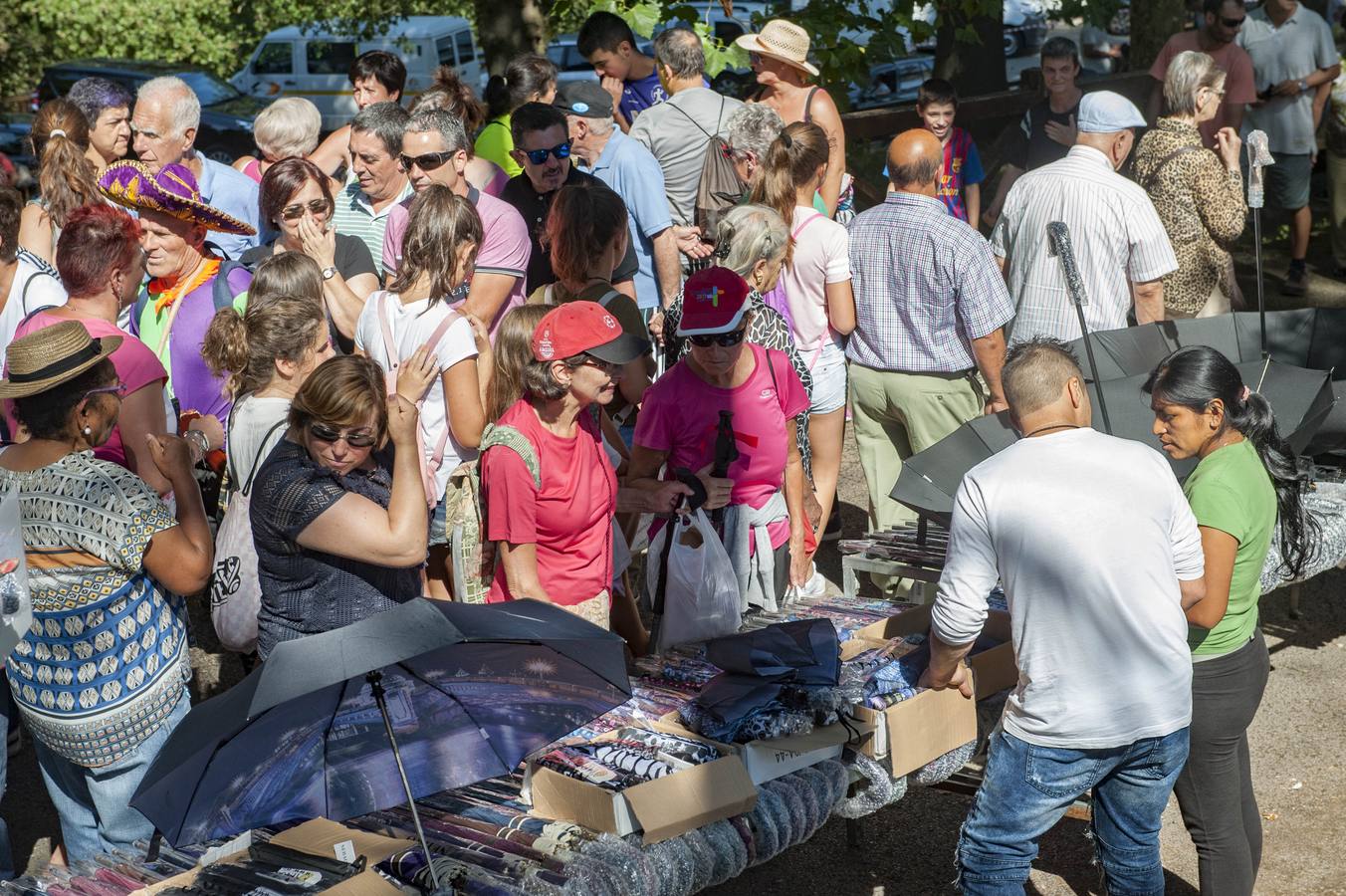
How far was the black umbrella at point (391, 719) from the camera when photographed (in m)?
2.62

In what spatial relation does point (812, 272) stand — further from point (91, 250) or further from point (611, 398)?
point (91, 250)

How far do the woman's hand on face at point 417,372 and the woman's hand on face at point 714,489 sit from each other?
1017 millimetres

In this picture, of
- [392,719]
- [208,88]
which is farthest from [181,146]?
[208,88]

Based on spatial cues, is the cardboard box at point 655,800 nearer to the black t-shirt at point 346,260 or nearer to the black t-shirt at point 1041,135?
the black t-shirt at point 346,260

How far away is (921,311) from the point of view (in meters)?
5.74

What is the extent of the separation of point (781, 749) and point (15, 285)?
3468 mm

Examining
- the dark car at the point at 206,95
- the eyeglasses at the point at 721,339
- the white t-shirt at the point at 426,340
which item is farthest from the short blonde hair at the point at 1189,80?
the dark car at the point at 206,95

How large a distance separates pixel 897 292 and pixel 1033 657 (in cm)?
262

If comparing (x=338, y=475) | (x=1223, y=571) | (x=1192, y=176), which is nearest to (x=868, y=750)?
(x=1223, y=571)

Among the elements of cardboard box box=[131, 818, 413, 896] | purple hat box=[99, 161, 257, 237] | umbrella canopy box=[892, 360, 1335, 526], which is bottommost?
cardboard box box=[131, 818, 413, 896]

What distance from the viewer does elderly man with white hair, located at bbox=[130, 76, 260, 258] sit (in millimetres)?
6516

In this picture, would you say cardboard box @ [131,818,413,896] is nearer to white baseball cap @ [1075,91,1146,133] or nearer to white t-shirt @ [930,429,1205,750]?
white t-shirt @ [930,429,1205,750]

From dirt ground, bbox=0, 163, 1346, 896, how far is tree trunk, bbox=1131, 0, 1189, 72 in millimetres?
8677

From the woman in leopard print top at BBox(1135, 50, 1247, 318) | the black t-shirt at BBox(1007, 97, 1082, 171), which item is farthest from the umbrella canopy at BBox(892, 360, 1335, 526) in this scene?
the black t-shirt at BBox(1007, 97, 1082, 171)
